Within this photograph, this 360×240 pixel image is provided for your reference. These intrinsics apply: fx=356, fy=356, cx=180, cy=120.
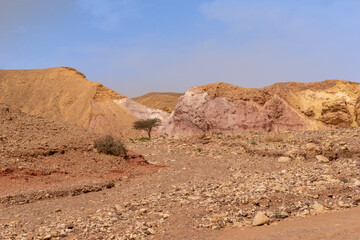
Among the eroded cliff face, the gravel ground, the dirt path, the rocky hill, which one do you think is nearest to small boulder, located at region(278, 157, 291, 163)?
the gravel ground

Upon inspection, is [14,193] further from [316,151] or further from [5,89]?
[5,89]

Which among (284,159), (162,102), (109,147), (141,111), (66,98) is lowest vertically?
(284,159)

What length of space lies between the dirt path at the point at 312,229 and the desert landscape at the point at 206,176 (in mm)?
16

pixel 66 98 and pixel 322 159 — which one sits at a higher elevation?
pixel 66 98

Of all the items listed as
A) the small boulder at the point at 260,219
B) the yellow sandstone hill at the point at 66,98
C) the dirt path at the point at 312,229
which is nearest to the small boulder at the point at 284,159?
the dirt path at the point at 312,229

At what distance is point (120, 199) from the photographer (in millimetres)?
8211

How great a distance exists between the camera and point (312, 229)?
496 cm

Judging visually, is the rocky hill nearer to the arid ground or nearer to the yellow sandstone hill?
the yellow sandstone hill

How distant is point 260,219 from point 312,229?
881mm

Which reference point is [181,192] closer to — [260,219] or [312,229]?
[260,219]

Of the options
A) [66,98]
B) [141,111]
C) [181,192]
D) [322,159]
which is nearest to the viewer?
[181,192]

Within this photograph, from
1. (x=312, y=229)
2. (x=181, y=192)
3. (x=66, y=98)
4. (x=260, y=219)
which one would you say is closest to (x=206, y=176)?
(x=181, y=192)

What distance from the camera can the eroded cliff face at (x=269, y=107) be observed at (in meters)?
23.2

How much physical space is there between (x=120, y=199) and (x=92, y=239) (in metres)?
2.87
